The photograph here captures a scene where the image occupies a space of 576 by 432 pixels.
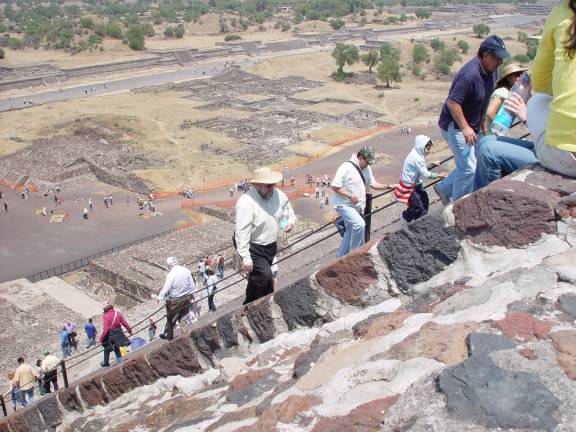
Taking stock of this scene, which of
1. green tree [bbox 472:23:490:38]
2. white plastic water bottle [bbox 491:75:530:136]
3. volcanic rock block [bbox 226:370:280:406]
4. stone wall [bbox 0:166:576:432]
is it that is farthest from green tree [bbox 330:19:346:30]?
volcanic rock block [bbox 226:370:280:406]

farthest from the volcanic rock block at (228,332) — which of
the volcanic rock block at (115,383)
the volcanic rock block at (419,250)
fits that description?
the volcanic rock block at (419,250)

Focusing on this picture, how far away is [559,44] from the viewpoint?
309cm

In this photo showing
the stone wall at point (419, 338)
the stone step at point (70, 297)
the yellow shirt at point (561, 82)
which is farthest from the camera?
the stone step at point (70, 297)

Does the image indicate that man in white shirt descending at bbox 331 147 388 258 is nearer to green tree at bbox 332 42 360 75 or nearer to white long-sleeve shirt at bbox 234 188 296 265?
white long-sleeve shirt at bbox 234 188 296 265

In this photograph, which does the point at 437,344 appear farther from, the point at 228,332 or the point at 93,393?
the point at 93,393

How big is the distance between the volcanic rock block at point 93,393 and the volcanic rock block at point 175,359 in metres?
→ 0.85

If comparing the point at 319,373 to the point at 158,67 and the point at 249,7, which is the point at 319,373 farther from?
the point at 249,7

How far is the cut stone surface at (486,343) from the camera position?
94.4 inches

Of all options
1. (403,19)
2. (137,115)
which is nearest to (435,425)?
(137,115)

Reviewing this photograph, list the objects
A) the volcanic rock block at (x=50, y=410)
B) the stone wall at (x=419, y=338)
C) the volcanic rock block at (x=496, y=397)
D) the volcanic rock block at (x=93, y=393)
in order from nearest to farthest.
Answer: the volcanic rock block at (x=496, y=397) → the stone wall at (x=419, y=338) → the volcanic rock block at (x=93, y=393) → the volcanic rock block at (x=50, y=410)

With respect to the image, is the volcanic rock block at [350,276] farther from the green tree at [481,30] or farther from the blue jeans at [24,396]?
the green tree at [481,30]

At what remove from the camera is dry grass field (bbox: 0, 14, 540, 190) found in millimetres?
31094

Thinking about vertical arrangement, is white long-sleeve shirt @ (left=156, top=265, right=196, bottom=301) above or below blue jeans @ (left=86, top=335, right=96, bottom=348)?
above

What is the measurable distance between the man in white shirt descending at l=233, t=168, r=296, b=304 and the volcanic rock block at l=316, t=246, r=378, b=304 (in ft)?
3.40
